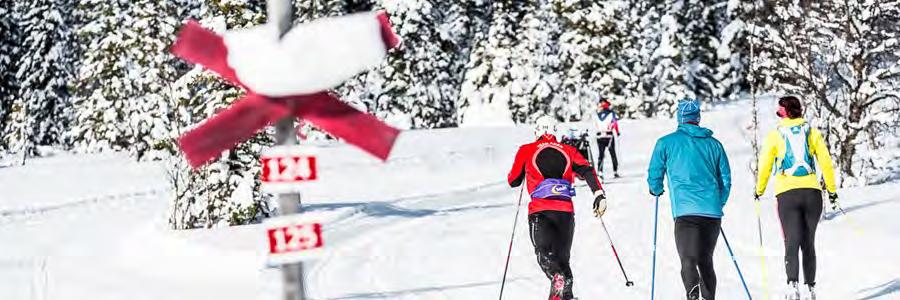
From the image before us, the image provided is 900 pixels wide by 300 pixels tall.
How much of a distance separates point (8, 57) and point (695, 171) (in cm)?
4984

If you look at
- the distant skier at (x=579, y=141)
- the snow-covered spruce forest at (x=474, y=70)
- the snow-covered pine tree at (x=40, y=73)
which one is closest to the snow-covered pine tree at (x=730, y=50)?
the snow-covered spruce forest at (x=474, y=70)

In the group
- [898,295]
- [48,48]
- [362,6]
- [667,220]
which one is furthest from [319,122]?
[48,48]

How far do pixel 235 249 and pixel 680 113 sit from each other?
24.0 ft

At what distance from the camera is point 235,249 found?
1281 cm

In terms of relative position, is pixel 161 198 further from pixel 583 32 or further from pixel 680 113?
pixel 583 32

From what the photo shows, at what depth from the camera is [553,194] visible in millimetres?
7980

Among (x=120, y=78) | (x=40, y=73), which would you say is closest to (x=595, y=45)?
(x=120, y=78)

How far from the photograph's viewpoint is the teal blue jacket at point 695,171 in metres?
7.25

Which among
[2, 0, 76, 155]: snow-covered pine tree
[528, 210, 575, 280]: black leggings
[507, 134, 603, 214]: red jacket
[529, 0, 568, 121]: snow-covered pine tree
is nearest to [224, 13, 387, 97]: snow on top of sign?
[507, 134, 603, 214]: red jacket

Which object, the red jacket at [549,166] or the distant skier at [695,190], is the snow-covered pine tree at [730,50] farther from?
the distant skier at [695,190]

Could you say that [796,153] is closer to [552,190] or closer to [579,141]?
[552,190]

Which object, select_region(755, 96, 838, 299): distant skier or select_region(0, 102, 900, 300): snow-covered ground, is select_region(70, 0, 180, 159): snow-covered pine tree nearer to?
select_region(0, 102, 900, 300): snow-covered ground

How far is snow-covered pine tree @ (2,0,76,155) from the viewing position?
48188 mm

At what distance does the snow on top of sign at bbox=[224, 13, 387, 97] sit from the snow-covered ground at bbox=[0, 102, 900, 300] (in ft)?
24.6
